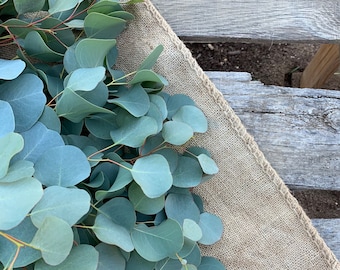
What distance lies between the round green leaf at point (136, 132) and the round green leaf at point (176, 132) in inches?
0.8

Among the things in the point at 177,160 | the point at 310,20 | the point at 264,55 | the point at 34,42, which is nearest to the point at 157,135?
the point at 177,160

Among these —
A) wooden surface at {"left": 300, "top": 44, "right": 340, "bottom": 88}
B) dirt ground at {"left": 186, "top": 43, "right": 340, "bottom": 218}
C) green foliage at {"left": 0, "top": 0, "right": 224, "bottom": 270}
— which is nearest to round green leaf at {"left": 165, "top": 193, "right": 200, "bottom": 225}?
green foliage at {"left": 0, "top": 0, "right": 224, "bottom": 270}

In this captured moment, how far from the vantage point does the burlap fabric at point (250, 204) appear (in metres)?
0.52

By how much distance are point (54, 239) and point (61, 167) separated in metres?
0.07

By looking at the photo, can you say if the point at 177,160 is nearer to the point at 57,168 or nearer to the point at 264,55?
the point at 57,168

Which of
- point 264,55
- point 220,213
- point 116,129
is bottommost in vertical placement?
point 264,55

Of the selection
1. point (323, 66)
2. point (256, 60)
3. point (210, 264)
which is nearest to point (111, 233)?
point (210, 264)

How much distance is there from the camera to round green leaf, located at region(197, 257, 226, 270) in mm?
470

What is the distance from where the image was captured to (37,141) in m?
0.39

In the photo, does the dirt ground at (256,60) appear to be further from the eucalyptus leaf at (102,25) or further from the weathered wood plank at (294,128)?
the eucalyptus leaf at (102,25)

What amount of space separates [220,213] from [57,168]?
0.69ft

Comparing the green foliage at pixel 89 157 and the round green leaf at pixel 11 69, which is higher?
the round green leaf at pixel 11 69

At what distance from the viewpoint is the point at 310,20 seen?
0.58m

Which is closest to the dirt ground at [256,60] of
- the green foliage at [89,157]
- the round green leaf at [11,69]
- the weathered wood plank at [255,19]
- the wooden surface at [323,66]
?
the wooden surface at [323,66]
